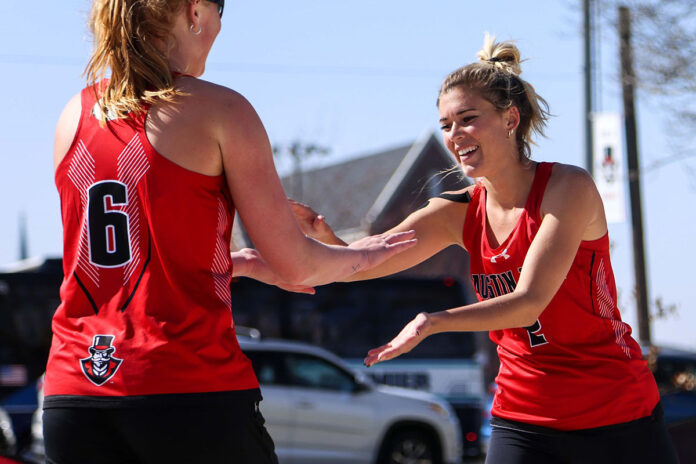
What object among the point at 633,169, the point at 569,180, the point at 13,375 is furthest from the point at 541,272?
the point at 633,169

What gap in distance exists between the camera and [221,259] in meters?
2.32

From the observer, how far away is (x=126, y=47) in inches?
90.4

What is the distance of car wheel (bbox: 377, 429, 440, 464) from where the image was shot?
13711mm

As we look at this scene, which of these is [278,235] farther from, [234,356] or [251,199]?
[234,356]

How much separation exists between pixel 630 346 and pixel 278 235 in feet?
4.98

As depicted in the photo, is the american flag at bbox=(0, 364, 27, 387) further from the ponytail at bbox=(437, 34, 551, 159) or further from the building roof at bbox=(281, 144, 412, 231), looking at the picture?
the building roof at bbox=(281, 144, 412, 231)

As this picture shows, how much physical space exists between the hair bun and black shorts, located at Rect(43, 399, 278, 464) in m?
1.87

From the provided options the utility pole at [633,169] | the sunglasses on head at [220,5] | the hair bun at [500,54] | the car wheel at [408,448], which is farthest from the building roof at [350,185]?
the sunglasses on head at [220,5]

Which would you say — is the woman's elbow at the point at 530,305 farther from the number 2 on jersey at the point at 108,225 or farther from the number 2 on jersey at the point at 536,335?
the number 2 on jersey at the point at 108,225

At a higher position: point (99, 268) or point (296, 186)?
point (296, 186)

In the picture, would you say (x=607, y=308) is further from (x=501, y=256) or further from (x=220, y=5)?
(x=220, y=5)

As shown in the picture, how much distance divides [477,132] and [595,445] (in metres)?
1.09

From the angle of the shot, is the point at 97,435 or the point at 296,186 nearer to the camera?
the point at 97,435

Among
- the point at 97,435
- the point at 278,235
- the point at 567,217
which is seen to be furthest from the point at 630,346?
the point at 97,435
